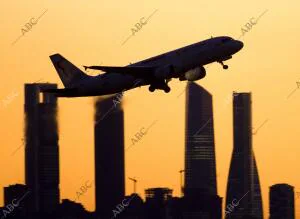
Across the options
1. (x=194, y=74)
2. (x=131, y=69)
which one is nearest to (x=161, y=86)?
(x=131, y=69)

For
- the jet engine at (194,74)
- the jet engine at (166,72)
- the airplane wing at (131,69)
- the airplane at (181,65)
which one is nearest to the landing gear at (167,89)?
the airplane at (181,65)

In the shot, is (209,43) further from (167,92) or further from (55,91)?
(55,91)

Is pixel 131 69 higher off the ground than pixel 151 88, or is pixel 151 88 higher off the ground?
pixel 131 69

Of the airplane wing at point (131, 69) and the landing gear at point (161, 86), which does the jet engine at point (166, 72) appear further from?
the airplane wing at point (131, 69)

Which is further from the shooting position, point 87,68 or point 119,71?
point 119,71

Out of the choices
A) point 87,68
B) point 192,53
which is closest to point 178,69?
point 192,53

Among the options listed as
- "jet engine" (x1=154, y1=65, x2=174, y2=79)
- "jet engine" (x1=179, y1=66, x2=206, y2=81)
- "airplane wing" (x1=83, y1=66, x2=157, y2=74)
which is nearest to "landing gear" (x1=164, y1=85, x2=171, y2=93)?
"jet engine" (x1=154, y1=65, x2=174, y2=79)

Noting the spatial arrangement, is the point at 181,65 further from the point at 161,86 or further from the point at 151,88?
the point at 151,88

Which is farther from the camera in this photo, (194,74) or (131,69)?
(131,69)
